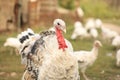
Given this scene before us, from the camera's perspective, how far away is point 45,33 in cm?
862

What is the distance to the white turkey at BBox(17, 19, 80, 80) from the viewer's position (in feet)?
25.8

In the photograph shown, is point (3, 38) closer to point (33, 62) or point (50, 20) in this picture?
point (50, 20)

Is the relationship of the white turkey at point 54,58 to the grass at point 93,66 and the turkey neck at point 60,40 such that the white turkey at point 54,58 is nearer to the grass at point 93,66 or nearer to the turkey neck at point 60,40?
the turkey neck at point 60,40

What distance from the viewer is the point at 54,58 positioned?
788 centimetres

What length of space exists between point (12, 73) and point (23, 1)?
875 centimetres

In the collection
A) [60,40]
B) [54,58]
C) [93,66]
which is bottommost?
[54,58]

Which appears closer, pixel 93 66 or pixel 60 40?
pixel 60 40

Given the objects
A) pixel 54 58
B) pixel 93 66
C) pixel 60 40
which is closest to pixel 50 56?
pixel 54 58

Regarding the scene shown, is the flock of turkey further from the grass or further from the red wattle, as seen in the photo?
the grass

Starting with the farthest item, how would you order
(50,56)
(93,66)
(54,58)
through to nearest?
(93,66) → (50,56) → (54,58)

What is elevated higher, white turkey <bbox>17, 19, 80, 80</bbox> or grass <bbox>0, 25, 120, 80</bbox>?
grass <bbox>0, 25, 120, 80</bbox>

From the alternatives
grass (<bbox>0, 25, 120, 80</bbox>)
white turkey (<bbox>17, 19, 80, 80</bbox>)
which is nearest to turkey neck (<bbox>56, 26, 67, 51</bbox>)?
white turkey (<bbox>17, 19, 80, 80</bbox>)

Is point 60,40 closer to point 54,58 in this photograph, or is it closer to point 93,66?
point 54,58

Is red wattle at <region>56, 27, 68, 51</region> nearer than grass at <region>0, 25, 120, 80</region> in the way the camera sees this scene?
Yes
